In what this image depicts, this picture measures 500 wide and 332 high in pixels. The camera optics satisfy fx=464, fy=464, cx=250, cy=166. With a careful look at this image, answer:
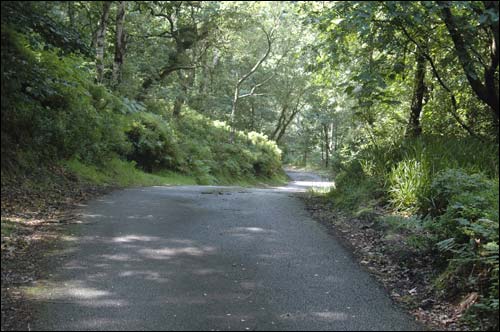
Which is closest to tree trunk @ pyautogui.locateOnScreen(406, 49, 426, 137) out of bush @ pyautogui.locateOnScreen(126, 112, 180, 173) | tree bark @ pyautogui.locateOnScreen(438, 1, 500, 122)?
tree bark @ pyautogui.locateOnScreen(438, 1, 500, 122)

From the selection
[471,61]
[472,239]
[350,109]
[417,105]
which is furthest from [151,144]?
[472,239]

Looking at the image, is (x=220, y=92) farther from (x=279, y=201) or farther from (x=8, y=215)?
(x=8, y=215)

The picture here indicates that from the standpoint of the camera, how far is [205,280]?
17.7ft

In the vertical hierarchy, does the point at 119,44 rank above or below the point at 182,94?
above

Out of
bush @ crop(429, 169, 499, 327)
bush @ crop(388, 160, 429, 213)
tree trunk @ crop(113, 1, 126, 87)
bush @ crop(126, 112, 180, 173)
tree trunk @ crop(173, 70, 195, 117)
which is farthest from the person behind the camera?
tree trunk @ crop(173, 70, 195, 117)

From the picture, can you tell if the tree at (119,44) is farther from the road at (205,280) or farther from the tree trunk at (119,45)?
the road at (205,280)

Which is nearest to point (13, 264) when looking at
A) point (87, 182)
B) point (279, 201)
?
point (87, 182)

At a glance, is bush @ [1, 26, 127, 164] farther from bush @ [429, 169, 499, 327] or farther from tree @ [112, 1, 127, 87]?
bush @ [429, 169, 499, 327]

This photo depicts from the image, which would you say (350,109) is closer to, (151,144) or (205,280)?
(205,280)

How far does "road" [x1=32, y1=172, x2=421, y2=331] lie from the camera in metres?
4.44

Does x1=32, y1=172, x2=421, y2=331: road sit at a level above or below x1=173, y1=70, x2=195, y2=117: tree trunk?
below

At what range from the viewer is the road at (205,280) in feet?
14.6

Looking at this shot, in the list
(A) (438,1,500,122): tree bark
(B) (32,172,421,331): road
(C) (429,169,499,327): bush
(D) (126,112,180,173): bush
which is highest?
(A) (438,1,500,122): tree bark

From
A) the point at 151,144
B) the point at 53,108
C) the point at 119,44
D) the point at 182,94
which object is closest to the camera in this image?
the point at 53,108
